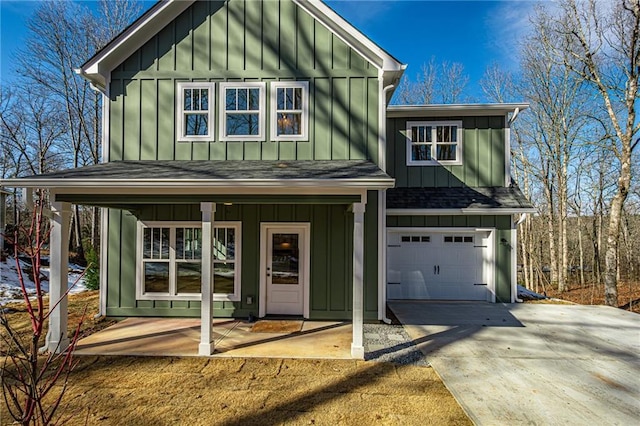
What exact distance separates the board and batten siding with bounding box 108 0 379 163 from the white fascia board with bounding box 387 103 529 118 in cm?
265

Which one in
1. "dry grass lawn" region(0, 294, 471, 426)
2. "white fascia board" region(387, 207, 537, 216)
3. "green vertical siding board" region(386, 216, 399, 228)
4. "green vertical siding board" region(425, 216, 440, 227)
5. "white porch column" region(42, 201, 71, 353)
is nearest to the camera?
"dry grass lawn" region(0, 294, 471, 426)

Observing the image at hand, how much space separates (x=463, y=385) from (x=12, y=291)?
11754 mm

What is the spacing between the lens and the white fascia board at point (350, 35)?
23.1ft

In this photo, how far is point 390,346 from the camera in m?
5.85

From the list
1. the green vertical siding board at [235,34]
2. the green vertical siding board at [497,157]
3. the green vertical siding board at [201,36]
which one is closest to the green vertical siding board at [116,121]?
the green vertical siding board at [201,36]

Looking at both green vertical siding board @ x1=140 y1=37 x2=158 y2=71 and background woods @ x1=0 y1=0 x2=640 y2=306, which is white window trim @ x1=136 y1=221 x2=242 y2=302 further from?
background woods @ x1=0 y1=0 x2=640 y2=306

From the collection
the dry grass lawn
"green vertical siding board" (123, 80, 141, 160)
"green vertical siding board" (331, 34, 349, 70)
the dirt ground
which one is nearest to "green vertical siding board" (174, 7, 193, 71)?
"green vertical siding board" (123, 80, 141, 160)

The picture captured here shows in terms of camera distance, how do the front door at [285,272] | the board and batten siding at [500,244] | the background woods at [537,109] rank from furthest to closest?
the background woods at [537,109] < the board and batten siding at [500,244] < the front door at [285,272]

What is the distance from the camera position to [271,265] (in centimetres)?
752

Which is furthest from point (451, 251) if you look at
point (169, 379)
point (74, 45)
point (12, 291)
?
point (74, 45)

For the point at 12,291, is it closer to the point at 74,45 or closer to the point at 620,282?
the point at 74,45

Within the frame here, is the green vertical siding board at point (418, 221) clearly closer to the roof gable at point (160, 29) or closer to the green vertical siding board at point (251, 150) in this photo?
the roof gable at point (160, 29)

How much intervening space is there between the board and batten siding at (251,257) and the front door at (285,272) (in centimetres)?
24

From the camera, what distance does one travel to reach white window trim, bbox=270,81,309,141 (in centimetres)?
734
